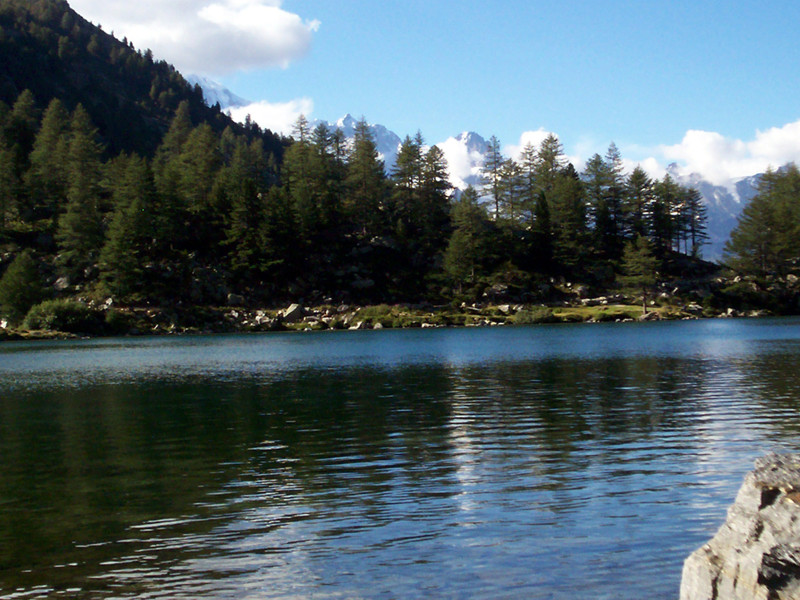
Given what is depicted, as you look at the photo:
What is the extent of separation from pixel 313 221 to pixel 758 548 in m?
122

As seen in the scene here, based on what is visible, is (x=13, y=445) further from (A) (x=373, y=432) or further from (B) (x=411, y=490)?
(B) (x=411, y=490)

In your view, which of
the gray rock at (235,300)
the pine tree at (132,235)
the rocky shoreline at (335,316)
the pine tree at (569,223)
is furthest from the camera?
the pine tree at (569,223)

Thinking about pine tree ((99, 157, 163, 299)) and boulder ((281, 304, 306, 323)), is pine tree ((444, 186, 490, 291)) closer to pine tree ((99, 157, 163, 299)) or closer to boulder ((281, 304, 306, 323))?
boulder ((281, 304, 306, 323))

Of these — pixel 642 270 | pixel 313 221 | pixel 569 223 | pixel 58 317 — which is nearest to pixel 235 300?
pixel 313 221

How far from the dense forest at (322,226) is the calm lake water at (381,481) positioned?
77557 mm

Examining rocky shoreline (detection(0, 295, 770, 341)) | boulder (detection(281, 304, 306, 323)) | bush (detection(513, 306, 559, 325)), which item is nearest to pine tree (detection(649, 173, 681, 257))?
rocky shoreline (detection(0, 295, 770, 341))

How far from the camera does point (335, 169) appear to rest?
14638 centimetres

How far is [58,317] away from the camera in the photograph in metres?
95.4

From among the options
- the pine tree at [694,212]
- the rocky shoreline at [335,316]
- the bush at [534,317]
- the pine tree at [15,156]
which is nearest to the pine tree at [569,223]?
the rocky shoreline at [335,316]

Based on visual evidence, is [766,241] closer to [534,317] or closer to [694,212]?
[694,212]

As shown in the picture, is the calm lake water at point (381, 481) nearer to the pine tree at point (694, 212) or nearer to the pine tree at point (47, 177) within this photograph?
the pine tree at point (47, 177)

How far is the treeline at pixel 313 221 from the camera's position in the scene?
11369 cm

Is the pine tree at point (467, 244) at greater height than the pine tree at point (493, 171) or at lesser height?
lesser

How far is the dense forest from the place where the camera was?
112m
